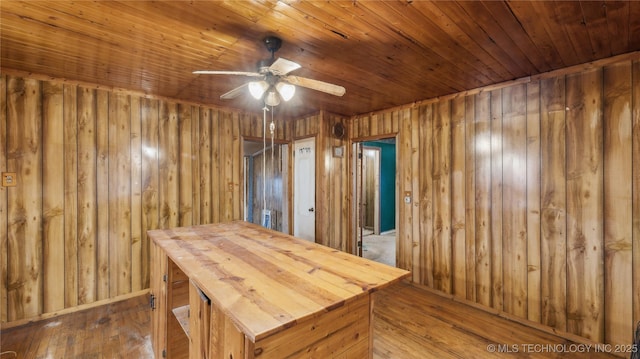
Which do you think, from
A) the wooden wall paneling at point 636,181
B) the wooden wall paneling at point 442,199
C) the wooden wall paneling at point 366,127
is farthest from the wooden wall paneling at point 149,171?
the wooden wall paneling at point 636,181

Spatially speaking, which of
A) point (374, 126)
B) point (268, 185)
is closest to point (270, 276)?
point (374, 126)

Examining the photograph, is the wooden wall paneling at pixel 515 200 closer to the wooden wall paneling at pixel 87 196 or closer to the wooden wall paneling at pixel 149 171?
the wooden wall paneling at pixel 149 171

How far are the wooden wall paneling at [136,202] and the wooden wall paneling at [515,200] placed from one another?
412cm

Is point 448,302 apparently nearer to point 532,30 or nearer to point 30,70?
point 532,30

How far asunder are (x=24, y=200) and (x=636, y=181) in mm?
5439

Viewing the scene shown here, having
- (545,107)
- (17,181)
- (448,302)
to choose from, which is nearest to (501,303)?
(448,302)

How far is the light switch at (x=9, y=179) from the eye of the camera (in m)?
2.50

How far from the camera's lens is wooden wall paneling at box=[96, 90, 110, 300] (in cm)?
296

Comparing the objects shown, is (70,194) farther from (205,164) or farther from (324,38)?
(324,38)

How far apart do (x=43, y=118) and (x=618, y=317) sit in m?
5.55

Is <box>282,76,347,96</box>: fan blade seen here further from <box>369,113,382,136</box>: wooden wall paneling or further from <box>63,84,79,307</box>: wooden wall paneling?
<box>63,84,79,307</box>: wooden wall paneling

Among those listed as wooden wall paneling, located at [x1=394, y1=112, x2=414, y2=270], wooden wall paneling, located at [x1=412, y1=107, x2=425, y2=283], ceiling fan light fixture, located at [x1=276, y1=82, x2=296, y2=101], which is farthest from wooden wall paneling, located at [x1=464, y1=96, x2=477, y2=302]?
ceiling fan light fixture, located at [x1=276, y1=82, x2=296, y2=101]

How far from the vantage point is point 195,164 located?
3.60 meters

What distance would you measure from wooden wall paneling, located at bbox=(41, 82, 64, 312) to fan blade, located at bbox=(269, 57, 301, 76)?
2.56 meters
